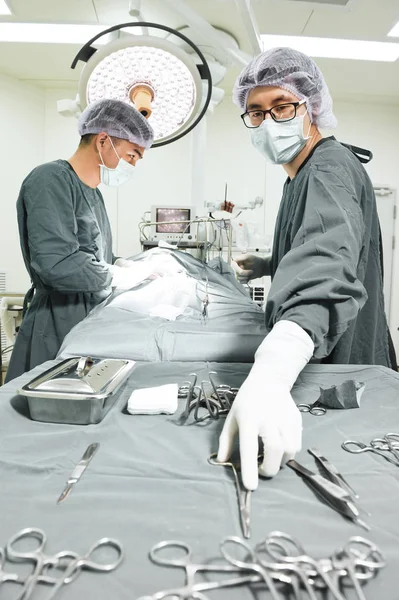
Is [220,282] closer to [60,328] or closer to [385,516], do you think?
[60,328]

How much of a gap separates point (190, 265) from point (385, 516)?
163 centimetres

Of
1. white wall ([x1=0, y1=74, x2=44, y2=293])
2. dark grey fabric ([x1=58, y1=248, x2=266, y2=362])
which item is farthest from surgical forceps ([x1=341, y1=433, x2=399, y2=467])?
white wall ([x1=0, y1=74, x2=44, y2=293])

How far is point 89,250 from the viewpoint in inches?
70.4

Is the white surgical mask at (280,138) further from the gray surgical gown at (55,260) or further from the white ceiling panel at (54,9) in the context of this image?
the white ceiling panel at (54,9)

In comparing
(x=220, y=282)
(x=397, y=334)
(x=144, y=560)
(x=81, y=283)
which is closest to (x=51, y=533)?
(x=144, y=560)

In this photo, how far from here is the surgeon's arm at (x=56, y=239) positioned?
61.5 inches

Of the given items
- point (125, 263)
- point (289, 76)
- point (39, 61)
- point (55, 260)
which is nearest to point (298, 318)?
point (289, 76)

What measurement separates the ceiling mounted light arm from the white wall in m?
2.72

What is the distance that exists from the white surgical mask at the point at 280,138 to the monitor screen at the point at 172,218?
1.11m

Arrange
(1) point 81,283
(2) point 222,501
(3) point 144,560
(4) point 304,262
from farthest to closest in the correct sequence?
(1) point 81,283
(4) point 304,262
(2) point 222,501
(3) point 144,560

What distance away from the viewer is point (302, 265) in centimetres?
85

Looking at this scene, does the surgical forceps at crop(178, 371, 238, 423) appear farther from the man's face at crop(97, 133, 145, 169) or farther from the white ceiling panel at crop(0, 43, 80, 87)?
the white ceiling panel at crop(0, 43, 80, 87)

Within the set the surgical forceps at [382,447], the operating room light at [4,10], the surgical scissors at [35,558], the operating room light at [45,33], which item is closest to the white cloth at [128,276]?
the surgical forceps at [382,447]

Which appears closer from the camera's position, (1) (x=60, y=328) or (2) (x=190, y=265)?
(1) (x=60, y=328)
